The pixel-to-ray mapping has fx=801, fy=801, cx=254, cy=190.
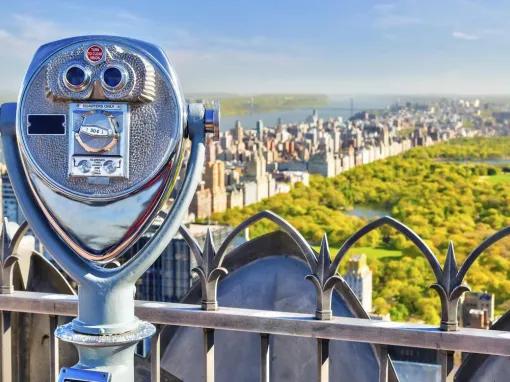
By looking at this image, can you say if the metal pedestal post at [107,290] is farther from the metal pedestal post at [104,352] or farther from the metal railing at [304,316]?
the metal railing at [304,316]

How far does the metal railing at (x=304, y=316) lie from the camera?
1.77 meters

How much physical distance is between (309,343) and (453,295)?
1.54 ft

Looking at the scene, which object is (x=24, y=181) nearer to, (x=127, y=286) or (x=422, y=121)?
(x=127, y=286)

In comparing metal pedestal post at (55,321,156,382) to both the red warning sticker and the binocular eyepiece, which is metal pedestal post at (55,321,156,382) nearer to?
the binocular eyepiece

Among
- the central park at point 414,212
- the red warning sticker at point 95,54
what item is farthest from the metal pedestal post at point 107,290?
the central park at point 414,212

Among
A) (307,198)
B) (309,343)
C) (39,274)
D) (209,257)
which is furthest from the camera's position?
(307,198)

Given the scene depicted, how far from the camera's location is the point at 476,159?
72.1 m

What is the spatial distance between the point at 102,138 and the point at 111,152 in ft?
0.10

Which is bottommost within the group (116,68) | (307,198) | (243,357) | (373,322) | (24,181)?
(307,198)

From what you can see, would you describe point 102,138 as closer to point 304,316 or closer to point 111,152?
point 111,152

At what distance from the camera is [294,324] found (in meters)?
1.90

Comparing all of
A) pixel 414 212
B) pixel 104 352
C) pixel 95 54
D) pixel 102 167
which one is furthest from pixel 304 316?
pixel 414 212

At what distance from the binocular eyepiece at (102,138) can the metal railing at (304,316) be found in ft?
1.59

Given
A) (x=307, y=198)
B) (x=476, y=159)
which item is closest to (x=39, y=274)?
(x=307, y=198)
